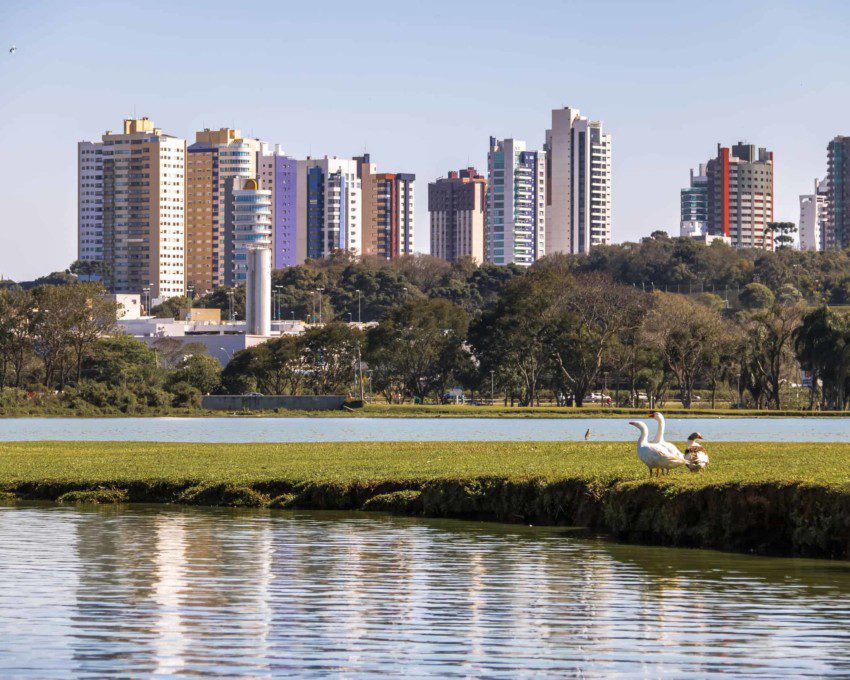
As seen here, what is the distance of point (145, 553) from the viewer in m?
24.0

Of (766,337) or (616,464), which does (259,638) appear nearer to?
(616,464)

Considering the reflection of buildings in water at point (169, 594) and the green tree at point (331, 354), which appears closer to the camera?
the reflection of buildings in water at point (169, 594)

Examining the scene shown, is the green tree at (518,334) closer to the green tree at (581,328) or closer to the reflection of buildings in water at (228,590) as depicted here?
the green tree at (581,328)

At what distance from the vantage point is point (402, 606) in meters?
18.5

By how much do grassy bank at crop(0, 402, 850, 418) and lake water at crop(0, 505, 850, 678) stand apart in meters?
91.9

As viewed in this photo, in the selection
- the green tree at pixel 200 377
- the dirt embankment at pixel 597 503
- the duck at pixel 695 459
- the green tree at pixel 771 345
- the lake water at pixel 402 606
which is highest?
the green tree at pixel 771 345

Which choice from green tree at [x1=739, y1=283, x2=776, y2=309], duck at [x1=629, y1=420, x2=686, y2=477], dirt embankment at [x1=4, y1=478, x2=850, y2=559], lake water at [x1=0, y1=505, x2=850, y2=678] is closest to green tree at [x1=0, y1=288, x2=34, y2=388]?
dirt embankment at [x1=4, y1=478, x2=850, y2=559]

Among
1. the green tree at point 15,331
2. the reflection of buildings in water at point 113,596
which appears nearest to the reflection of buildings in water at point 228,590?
the reflection of buildings in water at point 113,596

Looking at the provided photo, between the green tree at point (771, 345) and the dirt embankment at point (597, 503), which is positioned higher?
the green tree at point (771, 345)

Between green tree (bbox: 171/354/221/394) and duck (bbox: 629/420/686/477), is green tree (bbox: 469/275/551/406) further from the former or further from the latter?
duck (bbox: 629/420/686/477)

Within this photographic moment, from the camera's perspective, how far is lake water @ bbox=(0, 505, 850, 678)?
49.6 feet

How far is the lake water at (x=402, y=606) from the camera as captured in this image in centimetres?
1512

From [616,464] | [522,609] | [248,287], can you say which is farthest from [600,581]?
[248,287]

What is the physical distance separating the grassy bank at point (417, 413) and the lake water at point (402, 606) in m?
91.9
